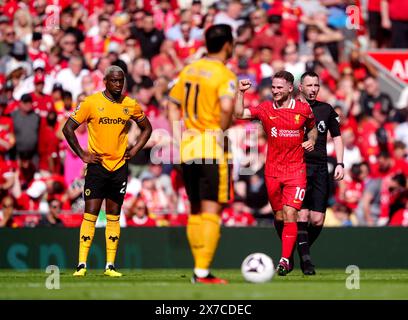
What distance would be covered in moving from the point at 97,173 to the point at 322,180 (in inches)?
113

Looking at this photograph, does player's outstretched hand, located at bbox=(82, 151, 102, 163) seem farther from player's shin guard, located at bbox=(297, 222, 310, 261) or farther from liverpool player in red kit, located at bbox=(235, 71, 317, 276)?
player's shin guard, located at bbox=(297, 222, 310, 261)

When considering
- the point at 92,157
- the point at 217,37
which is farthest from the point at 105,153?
the point at 217,37

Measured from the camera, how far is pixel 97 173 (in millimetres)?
13141

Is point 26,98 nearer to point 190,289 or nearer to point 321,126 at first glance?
point 321,126

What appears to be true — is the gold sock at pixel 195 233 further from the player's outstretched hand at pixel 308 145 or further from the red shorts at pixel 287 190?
the player's outstretched hand at pixel 308 145

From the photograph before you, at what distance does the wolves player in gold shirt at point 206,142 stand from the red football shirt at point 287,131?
2521 mm

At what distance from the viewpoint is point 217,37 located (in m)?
10.6

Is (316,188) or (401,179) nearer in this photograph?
(316,188)

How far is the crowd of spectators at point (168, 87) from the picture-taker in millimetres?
18172

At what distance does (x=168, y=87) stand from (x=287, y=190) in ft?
24.0

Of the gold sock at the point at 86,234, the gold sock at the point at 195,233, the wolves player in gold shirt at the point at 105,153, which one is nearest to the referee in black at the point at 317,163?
the wolves player in gold shirt at the point at 105,153

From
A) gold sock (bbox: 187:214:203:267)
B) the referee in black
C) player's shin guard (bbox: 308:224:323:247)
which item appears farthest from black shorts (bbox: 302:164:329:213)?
gold sock (bbox: 187:214:203:267)

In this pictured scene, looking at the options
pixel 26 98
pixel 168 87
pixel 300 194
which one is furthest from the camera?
pixel 168 87

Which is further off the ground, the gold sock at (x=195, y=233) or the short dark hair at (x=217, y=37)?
the short dark hair at (x=217, y=37)
